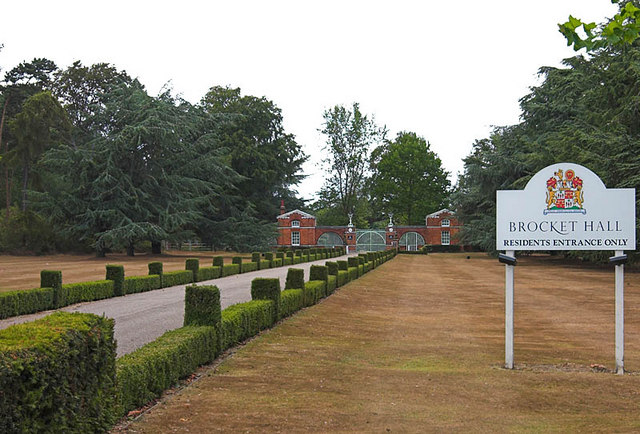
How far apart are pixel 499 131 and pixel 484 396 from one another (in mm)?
57619

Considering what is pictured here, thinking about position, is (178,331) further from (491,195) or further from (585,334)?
(491,195)

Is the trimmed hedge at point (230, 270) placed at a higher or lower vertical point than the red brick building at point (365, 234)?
lower

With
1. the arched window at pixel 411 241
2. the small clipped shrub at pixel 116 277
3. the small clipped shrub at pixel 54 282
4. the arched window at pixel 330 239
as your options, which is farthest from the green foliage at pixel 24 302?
the arched window at pixel 411 241

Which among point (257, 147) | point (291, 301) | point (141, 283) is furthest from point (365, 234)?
point (291, 301)

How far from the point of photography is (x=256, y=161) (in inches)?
2448

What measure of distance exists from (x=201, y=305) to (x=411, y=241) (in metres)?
64.7

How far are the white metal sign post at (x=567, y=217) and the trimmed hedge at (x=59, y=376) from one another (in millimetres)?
5655

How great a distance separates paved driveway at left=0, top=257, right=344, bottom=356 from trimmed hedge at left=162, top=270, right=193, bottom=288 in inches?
63.3

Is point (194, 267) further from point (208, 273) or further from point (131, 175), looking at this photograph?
point (131, 175)

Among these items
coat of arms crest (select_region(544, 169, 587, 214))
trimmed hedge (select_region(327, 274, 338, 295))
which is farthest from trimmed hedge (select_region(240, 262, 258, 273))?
coat of arms crest (select_region(544, 169, 587, 214))

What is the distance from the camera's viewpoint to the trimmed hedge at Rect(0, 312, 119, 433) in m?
3.45

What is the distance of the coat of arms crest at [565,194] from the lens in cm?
876

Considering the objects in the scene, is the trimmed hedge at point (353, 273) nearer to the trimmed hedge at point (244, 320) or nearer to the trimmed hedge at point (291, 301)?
the trimmed hedge at point (291, 301)

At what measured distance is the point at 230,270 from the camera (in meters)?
28.8
